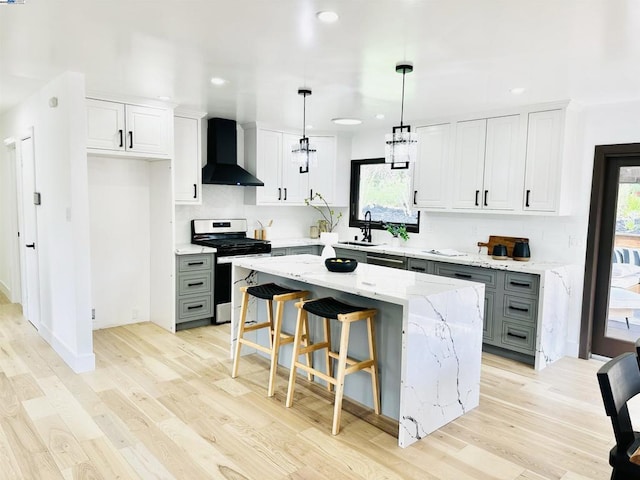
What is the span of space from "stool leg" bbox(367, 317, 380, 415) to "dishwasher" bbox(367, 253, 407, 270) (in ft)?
6.81

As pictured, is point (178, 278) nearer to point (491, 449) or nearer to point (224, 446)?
point (224, 446)

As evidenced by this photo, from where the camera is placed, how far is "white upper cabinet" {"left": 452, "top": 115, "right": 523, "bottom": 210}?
446 centimetres

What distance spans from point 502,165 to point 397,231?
1636 mm

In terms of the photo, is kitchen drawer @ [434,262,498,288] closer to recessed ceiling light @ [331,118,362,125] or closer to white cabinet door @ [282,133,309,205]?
recessed ceiling light @ [331,118,362,125]

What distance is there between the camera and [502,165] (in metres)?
4.55

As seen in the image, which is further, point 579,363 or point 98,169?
point 98,169

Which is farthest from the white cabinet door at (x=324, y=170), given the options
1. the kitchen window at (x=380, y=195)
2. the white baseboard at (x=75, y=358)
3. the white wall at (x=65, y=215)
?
the white baseboard at (x=75, y=358)

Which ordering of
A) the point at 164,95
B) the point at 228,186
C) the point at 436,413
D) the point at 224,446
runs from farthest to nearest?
the point at 228,186 → the point at 164,95 → the point at 436,413 → the point at 224,446

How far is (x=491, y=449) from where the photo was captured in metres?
2.76

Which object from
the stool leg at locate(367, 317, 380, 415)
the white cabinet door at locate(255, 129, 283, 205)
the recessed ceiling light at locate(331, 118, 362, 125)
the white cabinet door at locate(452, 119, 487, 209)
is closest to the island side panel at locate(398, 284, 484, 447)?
the stool leg at locate(367, 317, 380, 415)

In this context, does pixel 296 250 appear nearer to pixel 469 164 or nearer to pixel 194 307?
pixel 194 307

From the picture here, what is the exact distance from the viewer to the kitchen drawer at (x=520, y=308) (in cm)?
411

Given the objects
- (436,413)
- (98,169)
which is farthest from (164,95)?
(436,413)

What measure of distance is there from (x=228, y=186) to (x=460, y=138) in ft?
9.40
